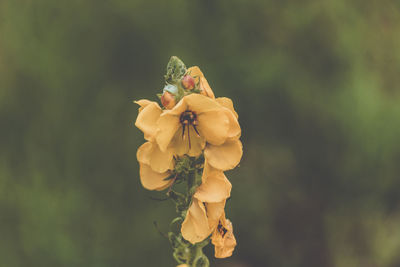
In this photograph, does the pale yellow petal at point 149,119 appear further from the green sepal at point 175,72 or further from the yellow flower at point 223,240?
the yellow flower at point 223,240

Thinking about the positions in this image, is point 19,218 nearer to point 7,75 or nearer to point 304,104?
point 7,75

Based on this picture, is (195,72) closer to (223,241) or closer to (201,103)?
(201,103)

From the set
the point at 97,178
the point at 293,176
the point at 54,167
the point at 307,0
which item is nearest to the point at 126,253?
the point at 97,178

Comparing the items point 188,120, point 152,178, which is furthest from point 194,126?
point 152,178

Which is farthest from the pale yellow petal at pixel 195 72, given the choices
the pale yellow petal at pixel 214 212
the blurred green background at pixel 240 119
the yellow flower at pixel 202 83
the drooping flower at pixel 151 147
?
the blurred green background at pixel 240 119

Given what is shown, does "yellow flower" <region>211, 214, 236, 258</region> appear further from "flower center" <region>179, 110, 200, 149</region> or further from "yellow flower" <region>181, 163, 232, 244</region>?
"flower center" <region>179, 110, 200, 149</region>
